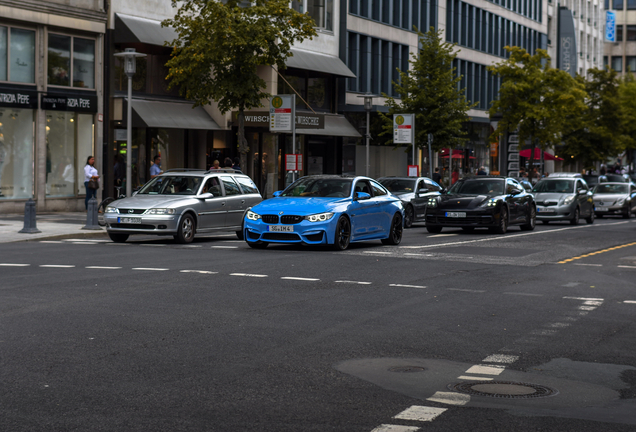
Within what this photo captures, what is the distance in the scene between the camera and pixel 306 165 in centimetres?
4497

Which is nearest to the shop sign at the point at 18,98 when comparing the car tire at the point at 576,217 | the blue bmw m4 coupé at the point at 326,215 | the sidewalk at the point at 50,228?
the sidewalk at the point at 50,228

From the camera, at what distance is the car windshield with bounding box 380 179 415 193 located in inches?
1175

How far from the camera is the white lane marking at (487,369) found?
7.00 meters

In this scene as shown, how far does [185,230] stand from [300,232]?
132 inches

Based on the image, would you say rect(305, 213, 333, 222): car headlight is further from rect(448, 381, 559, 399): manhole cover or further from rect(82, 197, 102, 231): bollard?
rect(448, 381, 559, 399): manhole cover

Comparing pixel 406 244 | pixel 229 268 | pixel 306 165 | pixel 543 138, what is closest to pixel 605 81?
pixel 543 138

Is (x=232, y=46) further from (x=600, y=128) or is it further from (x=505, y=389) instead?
(x=600, y=128)

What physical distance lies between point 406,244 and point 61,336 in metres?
12.7

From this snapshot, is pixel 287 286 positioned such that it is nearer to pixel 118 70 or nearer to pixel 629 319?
pixel 629 319

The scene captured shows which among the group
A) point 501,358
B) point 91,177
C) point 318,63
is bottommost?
point 501,358

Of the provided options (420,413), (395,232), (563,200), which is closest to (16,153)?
(395,232)

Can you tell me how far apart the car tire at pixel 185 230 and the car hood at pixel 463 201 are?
7.49 metres

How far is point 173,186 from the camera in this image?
20516 millimetres

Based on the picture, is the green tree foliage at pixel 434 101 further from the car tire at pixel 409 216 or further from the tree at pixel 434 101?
the car tire at pixel 409 216
